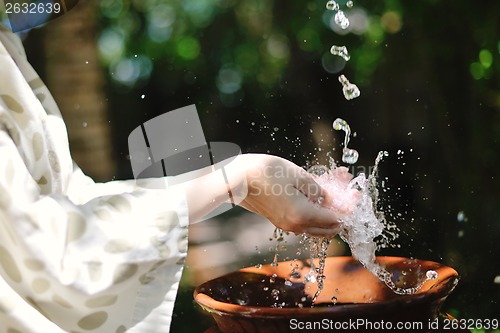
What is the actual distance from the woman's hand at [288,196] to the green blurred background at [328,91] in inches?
87.9

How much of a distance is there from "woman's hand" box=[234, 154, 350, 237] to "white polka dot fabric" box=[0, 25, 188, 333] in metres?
0.15

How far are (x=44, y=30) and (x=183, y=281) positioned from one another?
5.22ft

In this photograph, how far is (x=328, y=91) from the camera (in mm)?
4312

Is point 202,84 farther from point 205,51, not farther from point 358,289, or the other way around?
point 358,289

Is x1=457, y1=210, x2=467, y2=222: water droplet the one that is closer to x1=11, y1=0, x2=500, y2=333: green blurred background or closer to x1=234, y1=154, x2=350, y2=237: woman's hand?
x1=11, y1=0, x2=500, y2=333: green blurred background

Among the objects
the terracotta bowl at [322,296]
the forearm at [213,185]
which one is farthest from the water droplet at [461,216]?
the forearm at [213,185]

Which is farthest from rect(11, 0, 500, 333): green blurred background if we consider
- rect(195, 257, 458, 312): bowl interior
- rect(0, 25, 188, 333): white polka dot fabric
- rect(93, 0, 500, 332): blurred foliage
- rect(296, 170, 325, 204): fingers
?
rect(0, 25, 188, 333): white polka dot fabric

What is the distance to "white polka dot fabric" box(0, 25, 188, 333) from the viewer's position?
3.40ft

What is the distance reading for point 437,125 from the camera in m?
3.61

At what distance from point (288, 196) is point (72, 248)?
386mm

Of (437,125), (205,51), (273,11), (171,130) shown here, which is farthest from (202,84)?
(171,130)

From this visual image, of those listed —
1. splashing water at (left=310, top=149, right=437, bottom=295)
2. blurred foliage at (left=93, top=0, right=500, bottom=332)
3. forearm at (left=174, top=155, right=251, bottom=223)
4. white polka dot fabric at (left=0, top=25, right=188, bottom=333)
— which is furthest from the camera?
blurred foliage at (left=93, top=0, right=500, bottom=332)

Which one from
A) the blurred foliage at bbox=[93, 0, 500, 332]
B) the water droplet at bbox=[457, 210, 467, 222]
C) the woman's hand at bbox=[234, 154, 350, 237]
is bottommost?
the water droplet at bbox=[457, 210, 467, 222]

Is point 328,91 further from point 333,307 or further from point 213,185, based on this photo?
point 333,307
